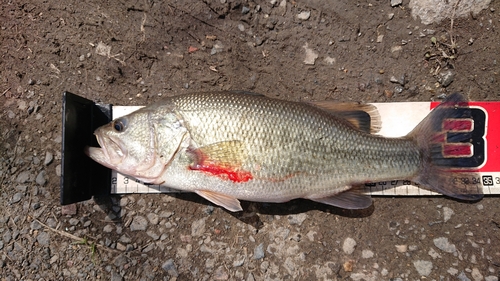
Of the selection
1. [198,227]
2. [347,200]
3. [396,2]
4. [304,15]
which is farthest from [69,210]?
[396,2]

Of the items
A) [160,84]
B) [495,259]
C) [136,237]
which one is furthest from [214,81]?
[495,259]

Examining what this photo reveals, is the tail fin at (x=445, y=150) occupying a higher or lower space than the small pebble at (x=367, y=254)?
higher

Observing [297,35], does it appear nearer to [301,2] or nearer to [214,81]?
[301,2]

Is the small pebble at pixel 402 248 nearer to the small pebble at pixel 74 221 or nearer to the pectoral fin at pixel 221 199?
the pectoral fin at pixel 221 199

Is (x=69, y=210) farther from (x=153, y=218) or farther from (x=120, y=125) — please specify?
(x=120, y=125)

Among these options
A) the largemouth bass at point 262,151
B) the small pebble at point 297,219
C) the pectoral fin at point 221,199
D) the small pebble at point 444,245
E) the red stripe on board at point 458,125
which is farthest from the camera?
the small pebble at point 297,219

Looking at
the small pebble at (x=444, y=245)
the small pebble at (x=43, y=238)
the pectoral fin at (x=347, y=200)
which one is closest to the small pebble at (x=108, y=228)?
the small pebble at (x=43, y=238)

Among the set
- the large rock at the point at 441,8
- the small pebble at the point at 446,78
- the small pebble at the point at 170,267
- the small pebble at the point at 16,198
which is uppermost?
the large rock at the point at 441,8
